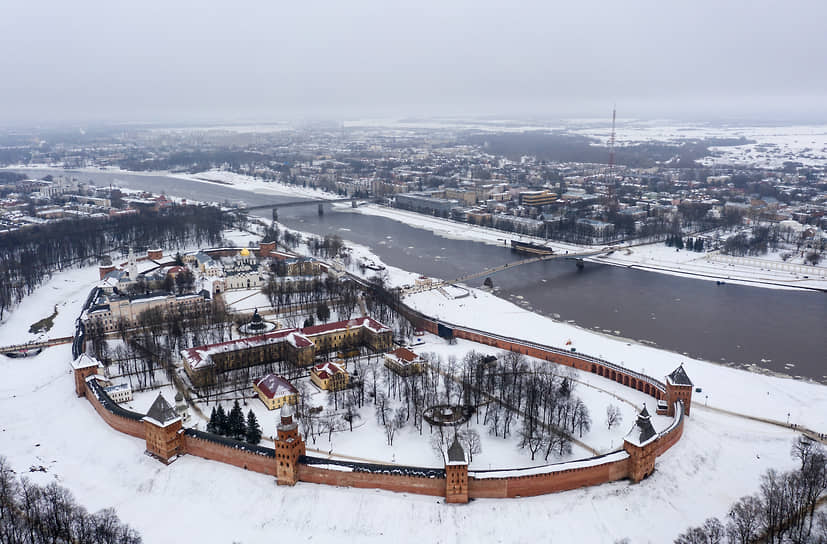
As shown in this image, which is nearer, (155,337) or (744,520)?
(744,520)

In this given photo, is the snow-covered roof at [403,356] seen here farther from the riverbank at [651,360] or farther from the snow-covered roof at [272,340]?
the riverbank at [651,360]

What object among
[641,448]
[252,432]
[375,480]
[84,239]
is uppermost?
[84,239]

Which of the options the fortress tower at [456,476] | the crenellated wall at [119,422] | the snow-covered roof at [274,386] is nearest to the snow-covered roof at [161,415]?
the crenellated wall at [119,422]

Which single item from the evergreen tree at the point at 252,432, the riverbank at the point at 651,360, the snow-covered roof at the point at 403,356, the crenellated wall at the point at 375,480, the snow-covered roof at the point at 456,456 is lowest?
the riverbank at the point at 651,360

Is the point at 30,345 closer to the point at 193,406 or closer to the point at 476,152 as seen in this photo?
the point at 193,406

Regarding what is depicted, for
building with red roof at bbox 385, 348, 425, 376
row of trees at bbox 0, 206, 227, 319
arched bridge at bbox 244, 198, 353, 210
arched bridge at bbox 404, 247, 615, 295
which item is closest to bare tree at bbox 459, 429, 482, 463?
building with red roof at bbox 385, 348, 425, 376

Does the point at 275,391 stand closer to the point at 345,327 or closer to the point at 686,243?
the point at 345,327

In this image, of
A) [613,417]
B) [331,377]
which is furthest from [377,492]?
[613,417]

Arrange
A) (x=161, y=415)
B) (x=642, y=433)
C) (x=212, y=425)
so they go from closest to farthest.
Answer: (x=642, y=433) → (x=161, y=415) → (x=212, y=425)
